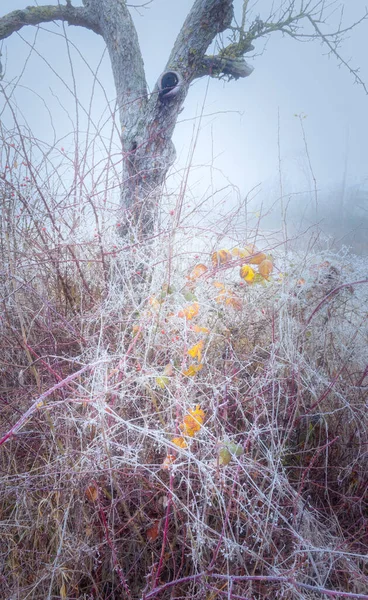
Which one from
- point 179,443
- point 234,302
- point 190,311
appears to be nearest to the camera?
point 179,443

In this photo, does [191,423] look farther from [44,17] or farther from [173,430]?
[44,17]

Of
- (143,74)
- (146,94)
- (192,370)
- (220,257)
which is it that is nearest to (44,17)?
(143,74)

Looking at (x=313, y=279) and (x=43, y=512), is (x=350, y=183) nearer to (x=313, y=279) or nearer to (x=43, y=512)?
(x=313, y=279)

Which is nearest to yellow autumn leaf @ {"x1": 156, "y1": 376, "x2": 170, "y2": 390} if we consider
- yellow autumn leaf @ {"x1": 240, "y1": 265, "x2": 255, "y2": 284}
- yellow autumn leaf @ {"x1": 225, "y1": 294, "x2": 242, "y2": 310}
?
yellow autumn leaf @ {"x1": 225, "y1": 294, "x2": 242, "y2": 310}

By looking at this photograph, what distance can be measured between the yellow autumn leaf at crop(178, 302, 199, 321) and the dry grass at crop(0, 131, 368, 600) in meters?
0.03

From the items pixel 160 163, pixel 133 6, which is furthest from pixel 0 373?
pixel 133 6

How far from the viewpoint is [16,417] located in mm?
873

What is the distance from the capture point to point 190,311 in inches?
37.6

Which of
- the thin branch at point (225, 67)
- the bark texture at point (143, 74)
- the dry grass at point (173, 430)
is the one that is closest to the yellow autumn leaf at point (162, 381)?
the dry grass at point (173, 430)

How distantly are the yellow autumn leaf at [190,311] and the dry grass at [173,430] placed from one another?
3 centimetres

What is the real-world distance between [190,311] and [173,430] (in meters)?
0.33

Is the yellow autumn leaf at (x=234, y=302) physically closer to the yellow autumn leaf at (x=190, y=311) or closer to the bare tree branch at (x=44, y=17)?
the yellow autumn leaf at (x=190, y=311)

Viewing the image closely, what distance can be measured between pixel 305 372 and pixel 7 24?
2415 mm

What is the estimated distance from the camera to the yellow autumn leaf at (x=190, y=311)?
951mm
